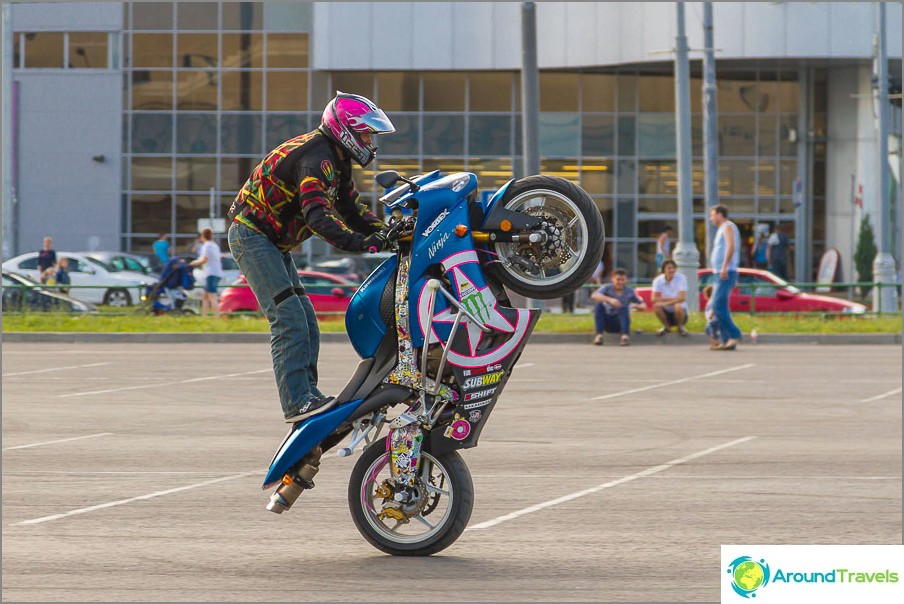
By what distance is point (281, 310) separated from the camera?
22.4ft

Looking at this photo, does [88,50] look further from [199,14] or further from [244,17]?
[244,17]

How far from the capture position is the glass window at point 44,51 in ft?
155

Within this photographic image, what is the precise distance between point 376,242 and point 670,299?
664 inches

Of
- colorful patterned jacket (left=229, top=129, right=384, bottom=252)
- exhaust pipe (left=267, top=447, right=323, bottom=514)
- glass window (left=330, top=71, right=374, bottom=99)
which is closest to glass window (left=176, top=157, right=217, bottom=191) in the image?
glass window (left=330, top=71, right=374, bottom=99)

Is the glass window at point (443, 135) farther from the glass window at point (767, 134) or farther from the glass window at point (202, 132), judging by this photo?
the glass window at point (767, 134)

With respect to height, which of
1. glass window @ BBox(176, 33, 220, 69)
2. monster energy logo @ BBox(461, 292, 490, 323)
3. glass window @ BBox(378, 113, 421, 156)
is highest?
glass window @ BBox(176, 33, 220, 69)

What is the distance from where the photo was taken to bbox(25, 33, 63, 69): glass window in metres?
47.1

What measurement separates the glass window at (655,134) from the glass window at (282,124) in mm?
10505

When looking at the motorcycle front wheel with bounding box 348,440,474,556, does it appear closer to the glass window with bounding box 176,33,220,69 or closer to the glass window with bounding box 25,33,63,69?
the glass window with bounding box 176,33,220,69

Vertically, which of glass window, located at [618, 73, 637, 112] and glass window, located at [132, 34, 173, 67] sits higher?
glass window, located at [132, 34, 173, 67]

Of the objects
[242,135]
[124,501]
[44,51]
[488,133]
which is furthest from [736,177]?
[124,501]

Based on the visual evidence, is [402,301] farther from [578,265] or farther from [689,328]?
[689,328]

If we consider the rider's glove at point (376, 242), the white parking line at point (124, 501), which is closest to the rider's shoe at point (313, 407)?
the rider's glove at point (376, 242)

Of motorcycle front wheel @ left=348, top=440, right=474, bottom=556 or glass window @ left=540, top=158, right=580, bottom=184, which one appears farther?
glass window @ left=540, top=158, right=580, bottom=184
